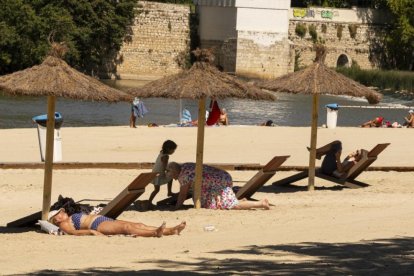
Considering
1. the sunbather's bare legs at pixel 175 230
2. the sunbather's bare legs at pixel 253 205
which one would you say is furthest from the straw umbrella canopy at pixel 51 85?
the sunbather's bare legs at pixel 253 205

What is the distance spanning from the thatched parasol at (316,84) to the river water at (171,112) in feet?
57.3

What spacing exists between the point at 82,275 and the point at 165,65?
191 feet

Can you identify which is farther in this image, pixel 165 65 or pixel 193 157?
pixel 165 65

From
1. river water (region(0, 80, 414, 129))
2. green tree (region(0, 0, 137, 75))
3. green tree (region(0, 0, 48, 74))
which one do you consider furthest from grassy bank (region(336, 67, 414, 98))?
green tree (region(0, 0, 48, 74))

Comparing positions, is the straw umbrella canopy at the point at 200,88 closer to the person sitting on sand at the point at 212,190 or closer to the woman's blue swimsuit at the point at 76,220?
the person sitting on sand at the point at 212,190

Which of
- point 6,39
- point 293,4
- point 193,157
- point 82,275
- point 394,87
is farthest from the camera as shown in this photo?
point 293,4

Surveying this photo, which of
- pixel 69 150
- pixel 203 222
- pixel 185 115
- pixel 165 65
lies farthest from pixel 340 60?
pixel 203 222

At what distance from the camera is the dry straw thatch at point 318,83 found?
17.6 metres

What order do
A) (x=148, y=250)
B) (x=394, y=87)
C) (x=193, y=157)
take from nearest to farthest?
1. (x=148, y=250)
2. (x=193, y=157)
3. (x=394, y=87)

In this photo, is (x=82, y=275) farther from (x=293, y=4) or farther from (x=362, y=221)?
(x=293, y=4)

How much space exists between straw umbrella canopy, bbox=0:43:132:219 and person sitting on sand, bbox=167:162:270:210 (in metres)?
1.35

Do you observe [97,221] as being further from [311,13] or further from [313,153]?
[311,13]

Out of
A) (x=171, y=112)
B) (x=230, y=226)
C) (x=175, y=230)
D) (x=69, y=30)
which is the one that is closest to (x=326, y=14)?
(x=69, y=30)

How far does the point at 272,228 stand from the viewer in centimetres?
1407
